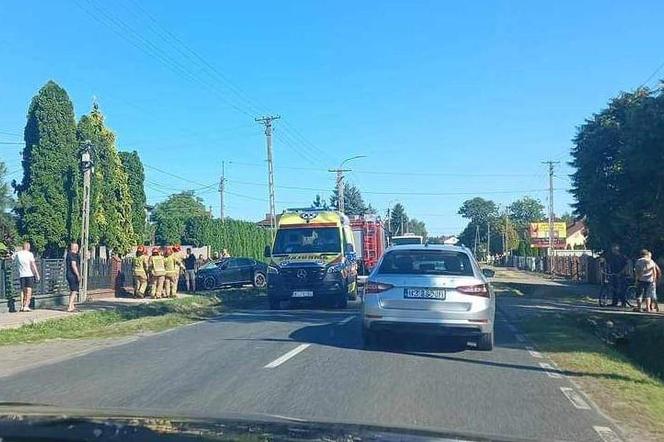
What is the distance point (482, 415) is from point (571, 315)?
13372 millimetres

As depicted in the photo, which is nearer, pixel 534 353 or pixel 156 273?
pixel 534 353

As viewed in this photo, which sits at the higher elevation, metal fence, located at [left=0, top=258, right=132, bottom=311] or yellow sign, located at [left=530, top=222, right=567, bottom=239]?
yellow sign, located at [left=530, top=222, right=567, bottom=239]

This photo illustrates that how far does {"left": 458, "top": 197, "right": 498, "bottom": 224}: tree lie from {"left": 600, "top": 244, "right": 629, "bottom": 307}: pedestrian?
13867 centimetres

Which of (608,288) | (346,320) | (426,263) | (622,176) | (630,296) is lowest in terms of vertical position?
(346,320)

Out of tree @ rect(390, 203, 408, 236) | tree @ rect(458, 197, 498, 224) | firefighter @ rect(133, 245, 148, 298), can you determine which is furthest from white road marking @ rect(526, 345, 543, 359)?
tree @ rect(458, 197, 498, 224)

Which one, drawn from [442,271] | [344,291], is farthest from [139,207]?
[442,271]

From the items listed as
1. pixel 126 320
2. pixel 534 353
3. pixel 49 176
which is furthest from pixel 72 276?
pixel 534 353

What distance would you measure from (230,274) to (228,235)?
64.9 ft

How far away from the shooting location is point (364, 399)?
826 centimetres

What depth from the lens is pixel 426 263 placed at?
1241 cm

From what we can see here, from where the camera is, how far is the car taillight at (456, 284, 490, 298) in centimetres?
1177

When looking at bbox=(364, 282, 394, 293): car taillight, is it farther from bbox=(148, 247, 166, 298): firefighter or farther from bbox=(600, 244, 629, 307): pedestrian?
bbox=(148, 247, 166, 298): firefighter

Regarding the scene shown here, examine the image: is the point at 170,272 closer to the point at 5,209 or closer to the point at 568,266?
the point at 5,209

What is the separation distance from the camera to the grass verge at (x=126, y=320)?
15875mm
